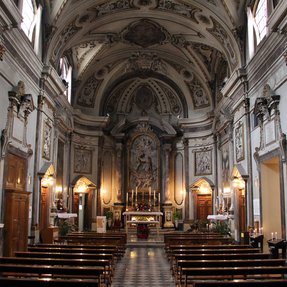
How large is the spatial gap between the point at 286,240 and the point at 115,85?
55.4 feet

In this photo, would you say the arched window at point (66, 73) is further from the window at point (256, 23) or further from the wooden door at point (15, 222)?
the wooden door at point (15, 222)

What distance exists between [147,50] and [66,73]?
490cm

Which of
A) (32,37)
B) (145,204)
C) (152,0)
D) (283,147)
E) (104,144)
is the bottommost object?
(145,204)

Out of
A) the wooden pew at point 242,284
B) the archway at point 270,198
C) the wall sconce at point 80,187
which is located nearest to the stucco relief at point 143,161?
the wall sconce at point 80,187

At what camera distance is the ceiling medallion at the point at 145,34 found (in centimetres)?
1983

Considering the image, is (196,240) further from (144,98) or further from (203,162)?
(144,98)

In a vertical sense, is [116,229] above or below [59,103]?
below

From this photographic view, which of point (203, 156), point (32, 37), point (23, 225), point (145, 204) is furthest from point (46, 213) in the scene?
point (203, 156)

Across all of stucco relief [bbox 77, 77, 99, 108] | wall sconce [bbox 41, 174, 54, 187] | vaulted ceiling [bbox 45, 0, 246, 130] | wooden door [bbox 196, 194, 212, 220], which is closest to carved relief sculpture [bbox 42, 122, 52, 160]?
wall sconce [bbox 41, 174, 54, 187]

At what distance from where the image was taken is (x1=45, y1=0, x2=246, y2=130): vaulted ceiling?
54.4 ft

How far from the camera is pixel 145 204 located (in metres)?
24.5

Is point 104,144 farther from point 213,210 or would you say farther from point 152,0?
point 152,0

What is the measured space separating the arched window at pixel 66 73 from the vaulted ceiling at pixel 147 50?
388 millimetres

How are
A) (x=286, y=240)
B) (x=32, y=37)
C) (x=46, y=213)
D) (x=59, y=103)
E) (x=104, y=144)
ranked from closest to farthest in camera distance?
1. (x=286, y=240)
2. (x=32, y=37)
3. (x=46, y=213)
4. (x=59, y=103)
5. (x=104, y=144)
